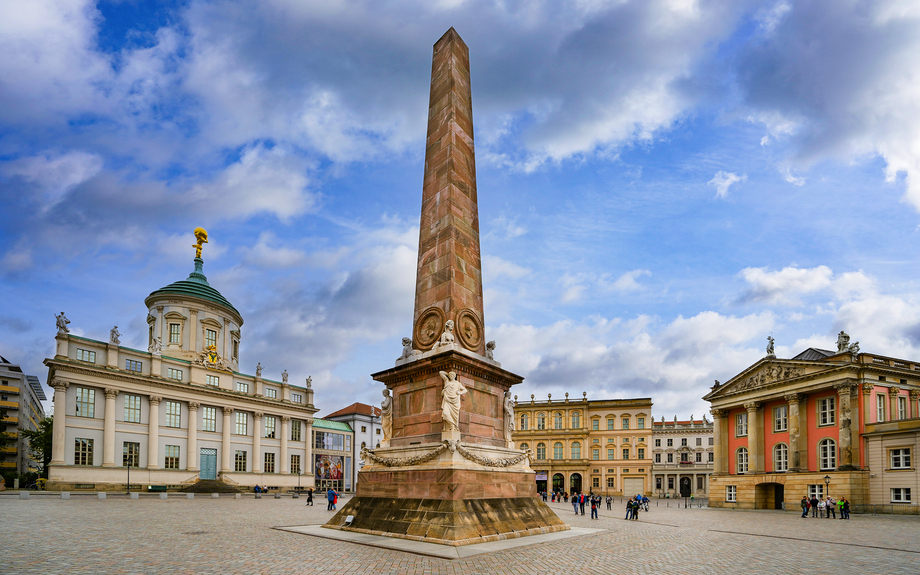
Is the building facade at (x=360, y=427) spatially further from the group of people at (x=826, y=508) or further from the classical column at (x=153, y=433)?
the group of people at (x=826, y=508)

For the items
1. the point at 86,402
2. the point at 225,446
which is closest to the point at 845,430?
the point at 225,446

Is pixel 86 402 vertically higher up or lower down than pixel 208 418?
higher up

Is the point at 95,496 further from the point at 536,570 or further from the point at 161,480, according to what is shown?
the point at 536,570

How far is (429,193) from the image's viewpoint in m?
20.8

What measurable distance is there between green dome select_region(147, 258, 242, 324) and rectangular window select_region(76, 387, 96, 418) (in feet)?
50.3

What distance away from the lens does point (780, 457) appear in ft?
160

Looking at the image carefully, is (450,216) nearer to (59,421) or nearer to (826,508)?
(826,508)

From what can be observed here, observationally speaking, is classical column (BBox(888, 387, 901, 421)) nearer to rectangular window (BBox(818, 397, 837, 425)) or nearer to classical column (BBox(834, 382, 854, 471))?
rectangular window (BBox(818, 397, 837, 425))

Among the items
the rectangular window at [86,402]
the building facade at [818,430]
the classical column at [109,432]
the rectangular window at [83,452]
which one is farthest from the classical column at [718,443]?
the rectangular window at [86,402]

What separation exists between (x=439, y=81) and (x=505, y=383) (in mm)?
11123

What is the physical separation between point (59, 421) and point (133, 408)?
674 centimetres

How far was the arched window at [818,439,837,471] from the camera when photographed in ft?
144

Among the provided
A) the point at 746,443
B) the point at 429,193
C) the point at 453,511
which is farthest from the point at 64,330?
the point at 746,443

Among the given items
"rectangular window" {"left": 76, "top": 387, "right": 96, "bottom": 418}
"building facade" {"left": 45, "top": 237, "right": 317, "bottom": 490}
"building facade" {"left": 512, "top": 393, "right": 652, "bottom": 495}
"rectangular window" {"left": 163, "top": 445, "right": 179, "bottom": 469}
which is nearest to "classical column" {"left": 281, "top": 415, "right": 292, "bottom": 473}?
"building facade" {"left": 45, "top": 237, "right": 317, "bottom": 490}
